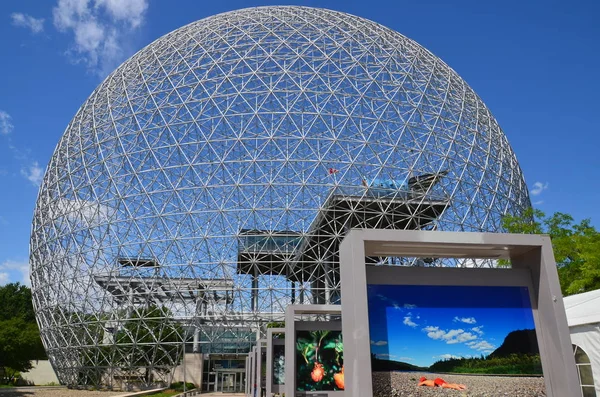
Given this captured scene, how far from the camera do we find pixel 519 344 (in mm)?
7008

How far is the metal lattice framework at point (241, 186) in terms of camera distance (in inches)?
963

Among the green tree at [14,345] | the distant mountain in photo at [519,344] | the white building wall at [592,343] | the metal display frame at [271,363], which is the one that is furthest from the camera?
the green tree at [14,345]

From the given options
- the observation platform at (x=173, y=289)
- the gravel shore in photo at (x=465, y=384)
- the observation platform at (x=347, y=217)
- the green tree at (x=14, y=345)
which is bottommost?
the gravel shore in photo at (x=465, y=384)

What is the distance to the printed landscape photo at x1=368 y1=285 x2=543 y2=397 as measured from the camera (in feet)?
21.4

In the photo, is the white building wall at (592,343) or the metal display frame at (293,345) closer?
the white building wall at (592,343)

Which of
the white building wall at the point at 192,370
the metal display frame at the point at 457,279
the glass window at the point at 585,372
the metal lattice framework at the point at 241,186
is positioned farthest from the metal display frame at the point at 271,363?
the metal display frame at the point at 457,279

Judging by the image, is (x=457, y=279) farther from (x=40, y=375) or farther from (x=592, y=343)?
(x=40, y=375)

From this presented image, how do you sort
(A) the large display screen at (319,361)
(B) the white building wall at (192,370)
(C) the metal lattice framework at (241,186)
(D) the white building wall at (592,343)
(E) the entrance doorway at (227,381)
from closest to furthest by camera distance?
(D) the white building wall at (592,343)
(A) the large display screen at (319,361)
(C) the metal lattice framework at (241,186)
(B) the white building wall at (192,370)
(E) the entrance doorway at (227,381)

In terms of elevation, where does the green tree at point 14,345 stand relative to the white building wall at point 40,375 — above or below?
above

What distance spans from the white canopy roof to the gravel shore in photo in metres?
4.37

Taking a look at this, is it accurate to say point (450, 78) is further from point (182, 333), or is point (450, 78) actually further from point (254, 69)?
point (182, 333)

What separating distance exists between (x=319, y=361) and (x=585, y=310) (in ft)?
24.8

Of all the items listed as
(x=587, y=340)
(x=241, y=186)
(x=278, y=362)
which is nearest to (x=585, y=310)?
(x=587, y=340)

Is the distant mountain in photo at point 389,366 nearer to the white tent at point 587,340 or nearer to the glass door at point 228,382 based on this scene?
the white tent at point 587,340
